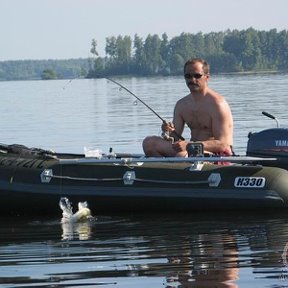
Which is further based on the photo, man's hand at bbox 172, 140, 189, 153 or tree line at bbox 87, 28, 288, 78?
tree line at bbox 87, 28, 288, 78

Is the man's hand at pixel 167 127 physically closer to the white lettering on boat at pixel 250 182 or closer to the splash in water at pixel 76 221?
the white lettering on boat at pixel 250 182

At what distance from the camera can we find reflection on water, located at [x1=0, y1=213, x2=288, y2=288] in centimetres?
649

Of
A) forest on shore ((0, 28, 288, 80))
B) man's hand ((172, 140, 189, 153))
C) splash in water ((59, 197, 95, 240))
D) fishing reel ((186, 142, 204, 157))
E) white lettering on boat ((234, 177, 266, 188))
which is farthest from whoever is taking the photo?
forest on shore ((0, 28, 288, 80))

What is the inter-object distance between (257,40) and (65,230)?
353 ft

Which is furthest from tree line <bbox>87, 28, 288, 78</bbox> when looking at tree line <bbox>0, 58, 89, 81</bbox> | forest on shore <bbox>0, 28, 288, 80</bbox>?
tree line <bbox>0, 58, 89, 81</bbox>

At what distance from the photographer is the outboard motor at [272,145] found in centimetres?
925

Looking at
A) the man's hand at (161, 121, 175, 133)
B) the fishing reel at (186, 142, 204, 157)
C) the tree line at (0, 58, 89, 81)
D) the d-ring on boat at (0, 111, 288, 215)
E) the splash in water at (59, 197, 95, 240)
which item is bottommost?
the tree line at (0, 58, 89, 81)

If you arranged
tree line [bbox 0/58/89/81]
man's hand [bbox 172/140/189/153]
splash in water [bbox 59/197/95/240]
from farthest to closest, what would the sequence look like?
tree line [bbox 0/58/89/81] → man's hand [bbox 172/140/189/153] → splash in water [bbox 59/197/95/240]

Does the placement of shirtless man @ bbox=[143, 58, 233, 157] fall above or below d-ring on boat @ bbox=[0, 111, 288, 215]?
above

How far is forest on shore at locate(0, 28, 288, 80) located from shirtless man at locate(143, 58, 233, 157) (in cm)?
9411

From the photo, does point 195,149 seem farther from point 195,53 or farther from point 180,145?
point 195,53

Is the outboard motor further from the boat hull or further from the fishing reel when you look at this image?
the fishing reel

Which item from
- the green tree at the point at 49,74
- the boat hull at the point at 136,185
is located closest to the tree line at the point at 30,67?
the green tree at the point at 49,74

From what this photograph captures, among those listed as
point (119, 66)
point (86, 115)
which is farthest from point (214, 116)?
point (119, 66)
